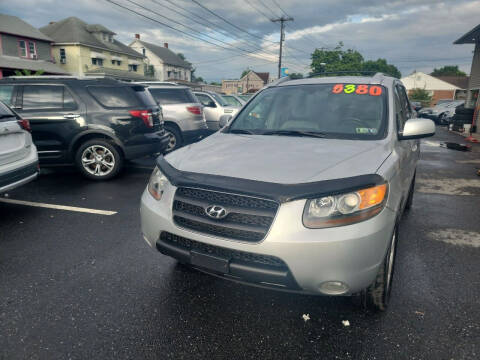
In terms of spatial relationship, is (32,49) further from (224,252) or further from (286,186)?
(286,186)

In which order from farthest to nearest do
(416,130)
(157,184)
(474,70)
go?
(474,70) < (416,130) < (157,184)

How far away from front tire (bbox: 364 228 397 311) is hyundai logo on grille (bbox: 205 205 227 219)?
3.85 ft

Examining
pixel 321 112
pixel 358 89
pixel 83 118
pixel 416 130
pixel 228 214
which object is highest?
pixel 358 89

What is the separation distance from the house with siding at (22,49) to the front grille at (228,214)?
3427 centimetres

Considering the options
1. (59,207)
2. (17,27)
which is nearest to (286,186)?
(59,207)

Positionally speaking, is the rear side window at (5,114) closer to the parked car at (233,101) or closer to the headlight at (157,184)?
the headlight at (157,184)

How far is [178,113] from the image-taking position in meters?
9.62

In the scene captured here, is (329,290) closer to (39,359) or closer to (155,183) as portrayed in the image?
(155,183)

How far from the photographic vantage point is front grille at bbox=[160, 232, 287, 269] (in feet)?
6.74

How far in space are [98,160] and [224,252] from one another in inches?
205

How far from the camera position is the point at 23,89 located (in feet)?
21.0

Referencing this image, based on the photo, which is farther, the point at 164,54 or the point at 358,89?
the point at 164,54

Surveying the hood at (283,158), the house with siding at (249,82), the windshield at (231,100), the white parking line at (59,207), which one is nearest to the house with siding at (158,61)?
the house with siding at (249,82)

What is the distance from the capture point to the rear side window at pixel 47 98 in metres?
6.33
